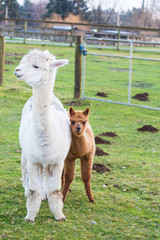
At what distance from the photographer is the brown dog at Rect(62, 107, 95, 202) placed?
4.62 meters

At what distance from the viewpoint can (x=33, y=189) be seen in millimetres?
4277

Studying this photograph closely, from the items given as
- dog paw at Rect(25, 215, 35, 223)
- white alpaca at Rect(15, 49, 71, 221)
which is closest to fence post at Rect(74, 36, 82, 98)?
white alpaca at Rect(15, 49, 71, 221)

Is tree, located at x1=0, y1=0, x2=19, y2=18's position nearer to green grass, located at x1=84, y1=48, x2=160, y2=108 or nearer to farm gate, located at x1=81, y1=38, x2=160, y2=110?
farm gate, located at x1=81, y1=38, x2=160, y2=110

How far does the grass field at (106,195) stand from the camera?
4.22 m

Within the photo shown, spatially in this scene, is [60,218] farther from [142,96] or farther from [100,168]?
[142,96]

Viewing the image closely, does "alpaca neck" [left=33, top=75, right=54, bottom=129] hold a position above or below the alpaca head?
below

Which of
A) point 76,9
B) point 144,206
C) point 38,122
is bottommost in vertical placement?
point 144,206

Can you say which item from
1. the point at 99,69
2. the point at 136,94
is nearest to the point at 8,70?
the point at 99,69

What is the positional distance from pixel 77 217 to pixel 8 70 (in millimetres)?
11103

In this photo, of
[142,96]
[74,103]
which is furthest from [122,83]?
[74,103]

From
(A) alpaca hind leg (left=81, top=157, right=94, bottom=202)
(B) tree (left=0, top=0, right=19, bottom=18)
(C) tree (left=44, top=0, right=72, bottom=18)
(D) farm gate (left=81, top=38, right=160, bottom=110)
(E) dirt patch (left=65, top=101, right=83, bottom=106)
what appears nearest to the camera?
(A) alpaca hind leg (left=81, top=157, right=94, bottom=202)

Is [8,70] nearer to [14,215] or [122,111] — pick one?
Answer: [122,111]

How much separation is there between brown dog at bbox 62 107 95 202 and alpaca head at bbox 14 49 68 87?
2.78 ft

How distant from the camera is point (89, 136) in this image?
4.96 m
